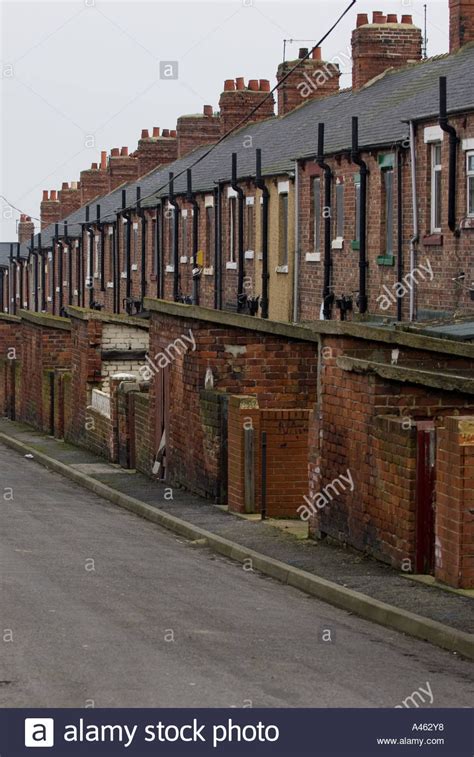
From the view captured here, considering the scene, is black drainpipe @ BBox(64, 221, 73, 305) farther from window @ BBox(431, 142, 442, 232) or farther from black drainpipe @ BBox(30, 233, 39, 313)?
window @ BBox(431, 142, 442, 232)

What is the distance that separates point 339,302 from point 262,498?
13921 mm

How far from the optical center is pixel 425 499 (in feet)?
47.8

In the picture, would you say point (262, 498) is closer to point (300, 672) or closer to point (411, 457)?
point (411, 457)

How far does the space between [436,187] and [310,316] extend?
7.07m

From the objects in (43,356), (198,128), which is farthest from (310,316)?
(198,128)

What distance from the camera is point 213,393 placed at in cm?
2109

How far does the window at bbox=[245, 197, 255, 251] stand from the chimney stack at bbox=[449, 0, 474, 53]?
7837 mm

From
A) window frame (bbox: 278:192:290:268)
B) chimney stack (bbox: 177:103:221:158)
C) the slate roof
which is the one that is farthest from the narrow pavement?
chimney stack (bbox: 177:103:221:158)

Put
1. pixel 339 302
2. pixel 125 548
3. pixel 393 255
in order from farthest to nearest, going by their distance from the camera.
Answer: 1. pixel 339 302
2. pixel 393 255
3. pixel 125 548

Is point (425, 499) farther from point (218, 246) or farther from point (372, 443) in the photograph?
point (218, 246)

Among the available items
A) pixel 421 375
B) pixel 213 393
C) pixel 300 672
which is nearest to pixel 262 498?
pixel 213 393

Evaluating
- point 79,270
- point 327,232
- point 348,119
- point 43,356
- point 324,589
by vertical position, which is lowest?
point 324,589

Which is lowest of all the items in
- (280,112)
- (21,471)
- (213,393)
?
(21,471)

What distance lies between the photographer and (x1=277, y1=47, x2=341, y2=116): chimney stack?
154ft
